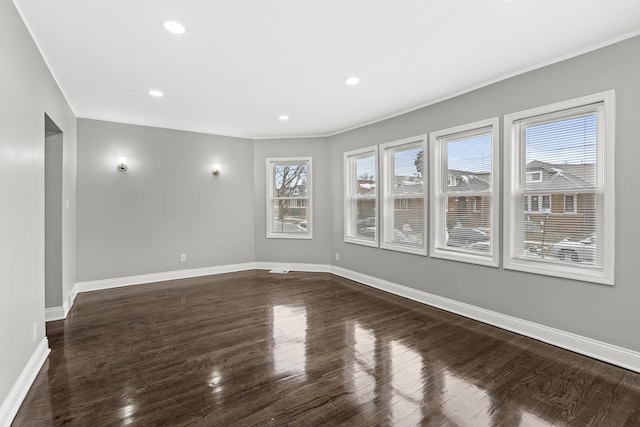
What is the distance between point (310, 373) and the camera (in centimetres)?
247

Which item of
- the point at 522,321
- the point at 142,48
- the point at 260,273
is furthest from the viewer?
the point at 260,273

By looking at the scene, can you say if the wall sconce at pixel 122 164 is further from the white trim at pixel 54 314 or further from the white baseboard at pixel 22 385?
the white baseboard at pixel 22 385

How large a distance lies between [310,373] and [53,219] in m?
3.36

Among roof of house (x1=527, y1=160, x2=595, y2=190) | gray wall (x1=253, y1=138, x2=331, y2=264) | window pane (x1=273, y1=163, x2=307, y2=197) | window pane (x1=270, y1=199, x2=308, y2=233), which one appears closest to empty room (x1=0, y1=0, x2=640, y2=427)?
roof of house (x1=527, y1=160, x2=595, y2=190)

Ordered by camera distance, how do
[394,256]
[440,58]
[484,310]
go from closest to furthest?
[440,58], [484,310], [394,256]

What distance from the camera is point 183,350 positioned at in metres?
2.87

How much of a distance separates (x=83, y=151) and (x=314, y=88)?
368 centimetres

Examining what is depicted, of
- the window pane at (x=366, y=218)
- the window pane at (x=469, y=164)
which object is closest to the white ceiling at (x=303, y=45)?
the window pane at (x=469, y=164)

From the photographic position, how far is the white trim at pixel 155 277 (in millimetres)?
4812

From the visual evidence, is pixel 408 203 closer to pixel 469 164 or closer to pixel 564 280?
pixel 469 164

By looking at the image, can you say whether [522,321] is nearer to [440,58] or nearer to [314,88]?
[440,58]

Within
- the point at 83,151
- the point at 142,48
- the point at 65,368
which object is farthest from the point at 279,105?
the point at 65,368

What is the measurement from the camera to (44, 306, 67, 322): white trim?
3.56 metres

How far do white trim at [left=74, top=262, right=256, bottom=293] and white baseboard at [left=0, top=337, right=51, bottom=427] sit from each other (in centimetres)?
229
